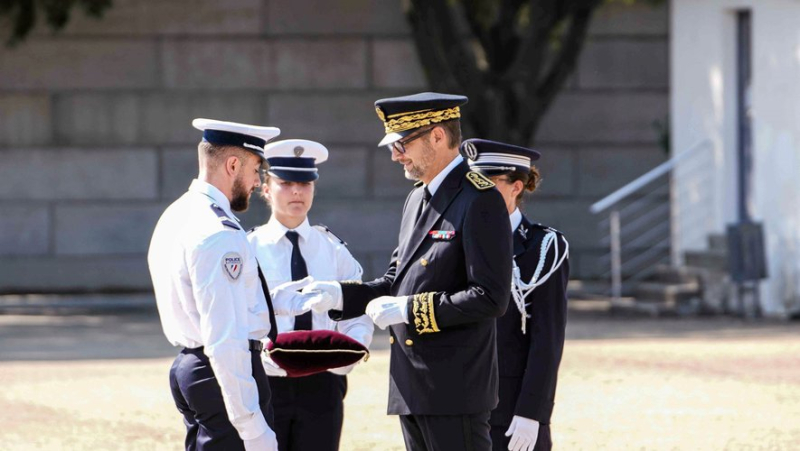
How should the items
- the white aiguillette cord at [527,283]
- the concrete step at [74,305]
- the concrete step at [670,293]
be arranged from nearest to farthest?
the white aiguillette cord at [527,283]
the concrete step at [670,293]
the concrete step at [74,305]

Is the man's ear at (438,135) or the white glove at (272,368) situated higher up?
the man's ear at (438,135)

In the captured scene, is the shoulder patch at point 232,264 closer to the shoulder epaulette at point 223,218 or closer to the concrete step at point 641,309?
the shoulder epaulette at point 223,218

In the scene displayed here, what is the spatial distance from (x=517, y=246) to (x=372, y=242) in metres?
14.9

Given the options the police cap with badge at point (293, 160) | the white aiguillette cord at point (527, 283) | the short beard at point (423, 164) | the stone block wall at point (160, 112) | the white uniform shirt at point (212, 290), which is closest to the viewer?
the white uniform shirt at point (212, 290)

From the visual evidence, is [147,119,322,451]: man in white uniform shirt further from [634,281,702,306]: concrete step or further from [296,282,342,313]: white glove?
[634,281,702,306]: concrete step

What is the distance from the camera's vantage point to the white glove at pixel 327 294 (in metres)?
4.96

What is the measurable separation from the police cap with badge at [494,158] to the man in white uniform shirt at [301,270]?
0.89 metres

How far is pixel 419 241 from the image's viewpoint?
15.4ft

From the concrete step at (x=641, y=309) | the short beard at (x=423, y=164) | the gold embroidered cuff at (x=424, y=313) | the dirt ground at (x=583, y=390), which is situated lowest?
the dirt ground at (x=583, y=390)

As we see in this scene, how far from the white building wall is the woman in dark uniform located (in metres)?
11.5

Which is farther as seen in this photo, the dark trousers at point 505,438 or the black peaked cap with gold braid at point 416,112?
the dark trousers at point 505,438

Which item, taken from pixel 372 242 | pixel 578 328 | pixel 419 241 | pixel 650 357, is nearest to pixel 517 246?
pixel 419 241

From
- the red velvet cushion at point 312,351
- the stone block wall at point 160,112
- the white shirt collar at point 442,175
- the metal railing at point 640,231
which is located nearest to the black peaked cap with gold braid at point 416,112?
the white shirt collar at point 442,175

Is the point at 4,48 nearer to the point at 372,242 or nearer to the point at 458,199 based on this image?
the point at 372,242
